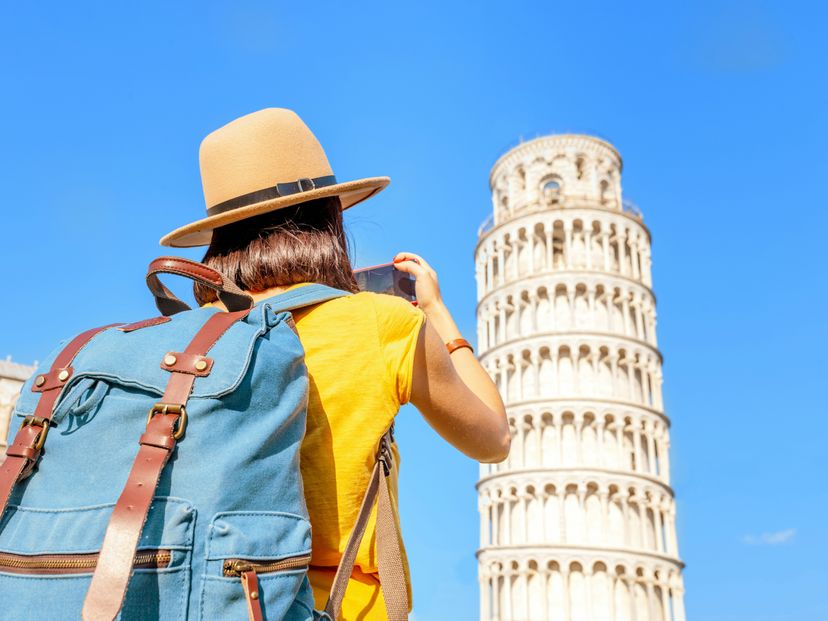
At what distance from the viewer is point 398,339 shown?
58.8 inches

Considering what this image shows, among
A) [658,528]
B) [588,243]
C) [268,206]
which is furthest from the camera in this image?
[588,243]

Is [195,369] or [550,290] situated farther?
[550,290]

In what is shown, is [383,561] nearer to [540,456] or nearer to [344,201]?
[344,201]

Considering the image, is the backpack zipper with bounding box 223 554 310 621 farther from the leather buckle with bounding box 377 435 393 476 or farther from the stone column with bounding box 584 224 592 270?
the stone column with bounding box 584 224 592 270

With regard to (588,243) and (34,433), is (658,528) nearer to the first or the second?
(588,243)

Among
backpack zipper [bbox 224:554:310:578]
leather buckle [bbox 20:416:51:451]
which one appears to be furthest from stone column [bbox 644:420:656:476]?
leather buckle [bbox 20:416:51:451]

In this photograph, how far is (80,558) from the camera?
109 cm

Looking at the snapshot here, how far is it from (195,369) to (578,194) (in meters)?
33.4

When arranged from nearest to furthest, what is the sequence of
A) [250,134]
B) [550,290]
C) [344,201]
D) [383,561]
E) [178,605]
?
[178,605] < [383,561] < [250,134] < [344,201] < [550,290]

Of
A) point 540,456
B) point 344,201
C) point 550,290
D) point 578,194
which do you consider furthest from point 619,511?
point 344,201

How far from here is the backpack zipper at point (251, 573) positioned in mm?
1089

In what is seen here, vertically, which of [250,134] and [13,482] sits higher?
[250,134]

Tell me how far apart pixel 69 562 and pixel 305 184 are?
0.90 meters

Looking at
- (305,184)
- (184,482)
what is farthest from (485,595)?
(184,482)
